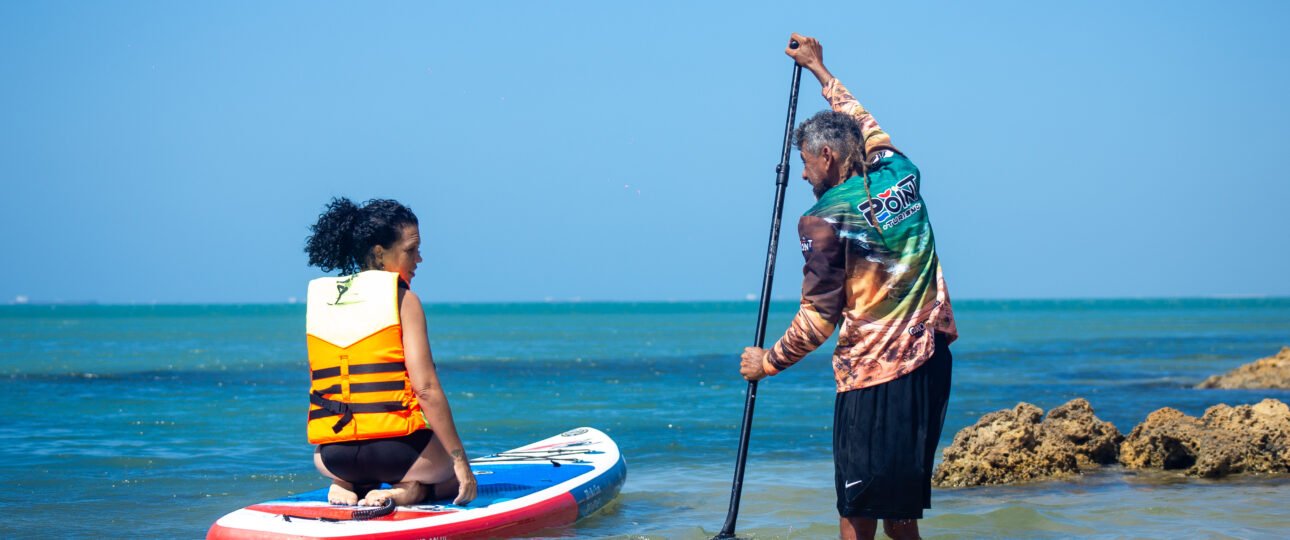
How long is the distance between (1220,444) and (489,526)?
17.7 feet

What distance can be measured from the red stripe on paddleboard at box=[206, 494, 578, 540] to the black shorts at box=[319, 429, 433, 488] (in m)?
0.24

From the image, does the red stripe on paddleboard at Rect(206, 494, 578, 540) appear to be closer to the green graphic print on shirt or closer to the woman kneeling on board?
the woman kneeling on board

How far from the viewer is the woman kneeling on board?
495 centimetres

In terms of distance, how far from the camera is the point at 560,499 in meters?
6.58

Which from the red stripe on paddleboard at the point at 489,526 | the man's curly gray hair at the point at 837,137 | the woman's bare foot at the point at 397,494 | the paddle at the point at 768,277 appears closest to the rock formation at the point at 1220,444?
the red stripe on paddleboard at the point at 489,526

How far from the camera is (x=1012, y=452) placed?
834 cm

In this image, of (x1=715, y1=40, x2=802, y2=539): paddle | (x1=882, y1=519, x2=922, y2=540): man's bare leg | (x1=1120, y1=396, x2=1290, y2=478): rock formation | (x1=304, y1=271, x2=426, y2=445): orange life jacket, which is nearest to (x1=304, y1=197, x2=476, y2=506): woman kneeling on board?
(x1=304, y1=271, x2=426, y2=445): orange life jacket

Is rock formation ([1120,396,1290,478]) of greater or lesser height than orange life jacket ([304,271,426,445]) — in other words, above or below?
below

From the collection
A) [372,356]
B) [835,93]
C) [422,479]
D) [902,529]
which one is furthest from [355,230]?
[902,529]

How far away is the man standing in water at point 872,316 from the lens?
3.93 m

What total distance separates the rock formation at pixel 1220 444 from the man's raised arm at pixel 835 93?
17.1 feet

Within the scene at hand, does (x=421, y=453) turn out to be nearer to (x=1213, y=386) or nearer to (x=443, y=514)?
(x=443, y=514)

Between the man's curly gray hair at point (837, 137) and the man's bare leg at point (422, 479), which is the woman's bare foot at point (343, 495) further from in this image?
the man's curly gray hair at point (837, 137)

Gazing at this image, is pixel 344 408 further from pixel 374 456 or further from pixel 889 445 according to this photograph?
pixel 889 445
